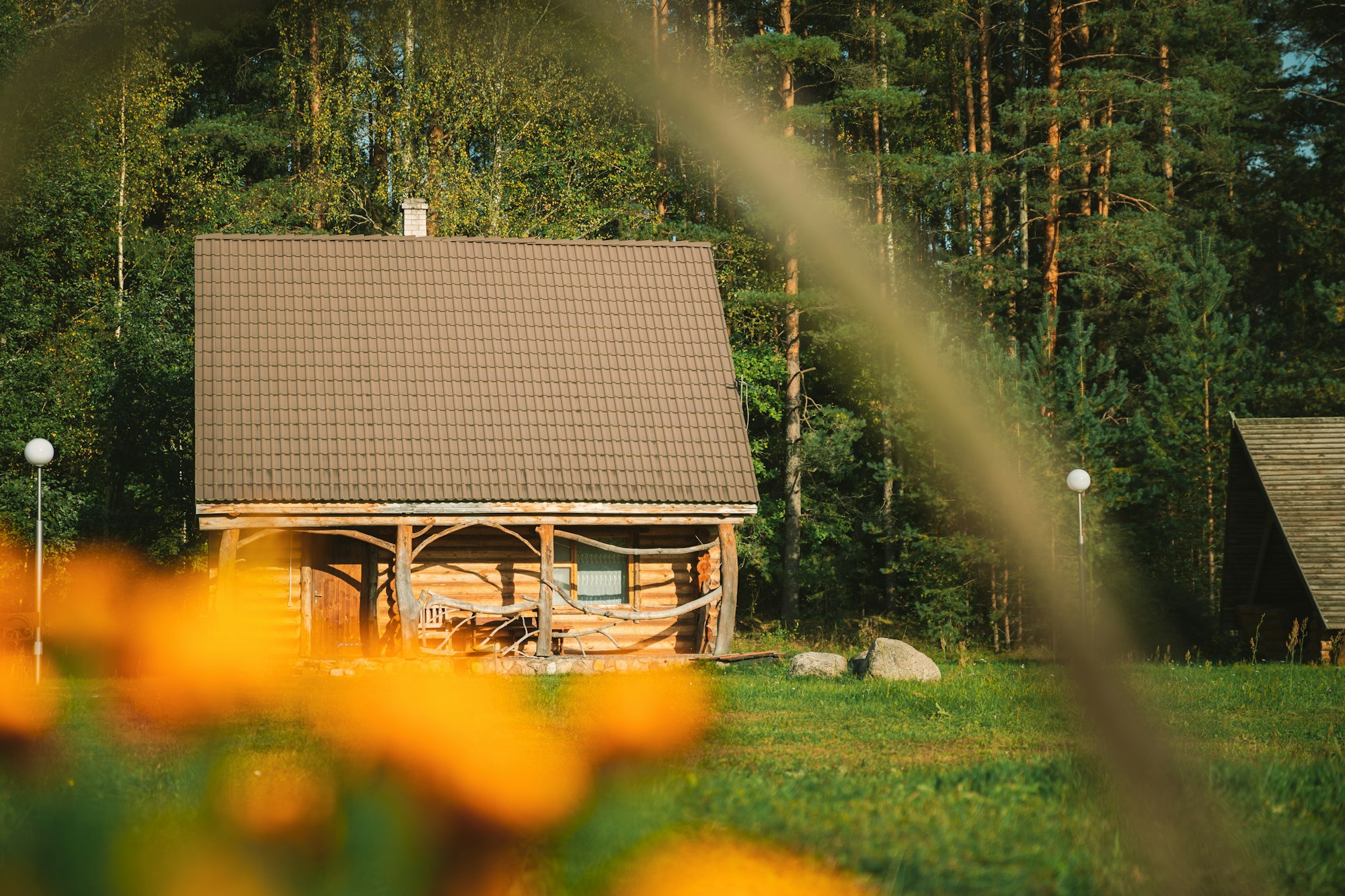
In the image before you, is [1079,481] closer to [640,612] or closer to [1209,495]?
[640,612]

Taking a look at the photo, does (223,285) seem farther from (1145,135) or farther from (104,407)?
(1145,135)

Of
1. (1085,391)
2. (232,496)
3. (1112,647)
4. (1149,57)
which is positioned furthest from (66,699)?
(1149,57)

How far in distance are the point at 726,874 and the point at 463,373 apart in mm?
14562

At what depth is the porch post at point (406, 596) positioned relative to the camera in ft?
57.7

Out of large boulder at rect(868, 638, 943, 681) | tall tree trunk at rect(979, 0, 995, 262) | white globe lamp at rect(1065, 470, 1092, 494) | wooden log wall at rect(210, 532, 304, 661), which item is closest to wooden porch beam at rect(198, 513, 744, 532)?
wooden log wall at rect(210, 532, 304, 661)

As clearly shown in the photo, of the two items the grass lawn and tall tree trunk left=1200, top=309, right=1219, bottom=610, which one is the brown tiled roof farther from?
tall tree trunk left=1200, top=309, right=1219, bottom=610

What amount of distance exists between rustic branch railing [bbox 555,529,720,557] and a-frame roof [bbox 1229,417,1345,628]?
27.7ft

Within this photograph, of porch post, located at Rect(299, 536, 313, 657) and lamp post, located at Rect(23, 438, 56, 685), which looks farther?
porch post, located at Rect(299, 536, 313, 657)

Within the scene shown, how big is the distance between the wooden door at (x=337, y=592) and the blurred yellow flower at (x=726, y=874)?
1379cm

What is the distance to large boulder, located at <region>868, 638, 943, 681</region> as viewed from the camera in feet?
51.0

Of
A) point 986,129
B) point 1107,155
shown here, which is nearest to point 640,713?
point 1107,155

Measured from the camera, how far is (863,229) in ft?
79.7

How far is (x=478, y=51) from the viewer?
99.6 ft

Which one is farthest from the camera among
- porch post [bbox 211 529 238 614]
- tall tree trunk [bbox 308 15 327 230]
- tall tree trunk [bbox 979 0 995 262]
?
tall tree trunk [bbox 308 15 327 230]
